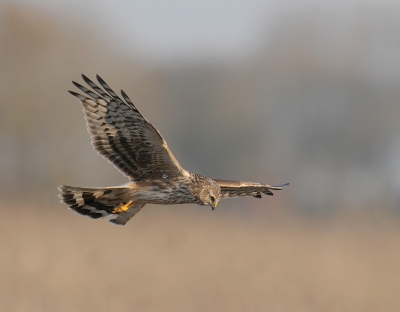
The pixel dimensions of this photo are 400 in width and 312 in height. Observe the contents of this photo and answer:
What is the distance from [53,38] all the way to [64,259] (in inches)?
734

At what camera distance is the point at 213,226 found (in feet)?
43.9

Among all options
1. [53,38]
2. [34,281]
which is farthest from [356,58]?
[34,281]

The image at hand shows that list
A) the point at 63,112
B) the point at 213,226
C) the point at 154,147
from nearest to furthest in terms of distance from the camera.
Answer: the point at 154,147
the point at 213,226
the point at 63,112

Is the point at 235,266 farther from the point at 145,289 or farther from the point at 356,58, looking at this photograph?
the point at 356,58

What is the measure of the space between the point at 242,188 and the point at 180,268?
A: 2.38 metres

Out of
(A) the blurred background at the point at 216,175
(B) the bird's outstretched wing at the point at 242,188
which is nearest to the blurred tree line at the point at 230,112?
(A) the blurred background at the point at 216,175

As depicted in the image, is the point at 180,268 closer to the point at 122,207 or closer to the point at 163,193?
the point at 122,207

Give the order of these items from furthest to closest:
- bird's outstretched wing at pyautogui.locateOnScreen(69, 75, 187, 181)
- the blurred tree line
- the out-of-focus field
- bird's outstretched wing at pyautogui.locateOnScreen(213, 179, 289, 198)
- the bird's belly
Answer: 1. the blurred tree line
2. the out-of-focus field
3. bird's outstretched wing at pyautogui.locateOnScreen(213, 179, 289, 198)
4. the bird's belly
5. bird's outstretched wing at pyautogui.locateOnScreen(69, 75, 187, 181)

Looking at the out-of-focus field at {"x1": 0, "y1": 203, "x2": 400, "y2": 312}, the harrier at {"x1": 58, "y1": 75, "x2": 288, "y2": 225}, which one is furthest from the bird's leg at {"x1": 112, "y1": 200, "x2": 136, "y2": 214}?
the out-of-focus field at {"x1": 0, "y1": 203, "x2": 400, "y2": 312}

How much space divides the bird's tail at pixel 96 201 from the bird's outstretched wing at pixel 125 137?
0.82 ft

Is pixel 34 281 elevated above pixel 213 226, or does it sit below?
above

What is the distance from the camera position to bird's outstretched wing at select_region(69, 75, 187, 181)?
249 inches

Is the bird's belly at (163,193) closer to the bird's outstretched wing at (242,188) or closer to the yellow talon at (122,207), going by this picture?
the yellow talon at (122,207)

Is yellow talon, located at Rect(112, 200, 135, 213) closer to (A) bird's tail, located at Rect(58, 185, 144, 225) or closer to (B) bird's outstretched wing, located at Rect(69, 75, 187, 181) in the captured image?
(A) bird's tail, located at Rect(58, 185, 144, 225)
